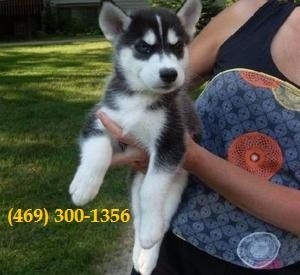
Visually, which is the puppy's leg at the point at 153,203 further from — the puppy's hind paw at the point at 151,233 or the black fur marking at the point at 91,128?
the black fur marking at the point at 91,128

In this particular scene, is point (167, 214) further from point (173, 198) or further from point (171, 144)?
point (171, 144)

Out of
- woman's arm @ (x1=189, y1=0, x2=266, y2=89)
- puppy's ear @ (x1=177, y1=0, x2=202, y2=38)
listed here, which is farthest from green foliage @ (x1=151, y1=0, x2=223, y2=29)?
puppy's ear @ (x1=177, y1=0, x2=202, y2=38)

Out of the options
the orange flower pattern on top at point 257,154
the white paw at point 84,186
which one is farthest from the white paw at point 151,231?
the orange flower pattern on top at point 257,154

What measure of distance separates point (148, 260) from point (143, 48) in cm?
76

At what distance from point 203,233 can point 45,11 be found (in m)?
23.8

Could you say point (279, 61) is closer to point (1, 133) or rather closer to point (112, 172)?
point (112, 172)

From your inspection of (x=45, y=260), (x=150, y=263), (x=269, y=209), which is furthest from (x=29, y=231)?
(x=269, y=209)

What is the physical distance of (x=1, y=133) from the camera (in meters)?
6.89

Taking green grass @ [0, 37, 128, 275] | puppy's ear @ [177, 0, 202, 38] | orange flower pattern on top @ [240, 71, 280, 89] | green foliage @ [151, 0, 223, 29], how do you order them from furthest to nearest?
green foliage @ [151, 0, 223, 29], green grass @ [0, 37, 128, 275], puppy's ear @ [177, 0, 202, 38], orange flower pattern on top @ [240, 71, 280, 89]

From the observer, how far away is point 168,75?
83.0 inches

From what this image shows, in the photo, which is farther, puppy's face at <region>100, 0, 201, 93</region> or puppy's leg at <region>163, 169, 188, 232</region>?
puppy's leg at <region>163, 169, 188, 232</region>

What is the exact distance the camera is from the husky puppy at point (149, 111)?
2184mm

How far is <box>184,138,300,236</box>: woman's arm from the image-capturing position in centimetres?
216

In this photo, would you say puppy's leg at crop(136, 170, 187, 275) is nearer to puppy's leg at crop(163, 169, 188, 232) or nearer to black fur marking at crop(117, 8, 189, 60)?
puppy's leg at crop(163, 169, 188, 232)
